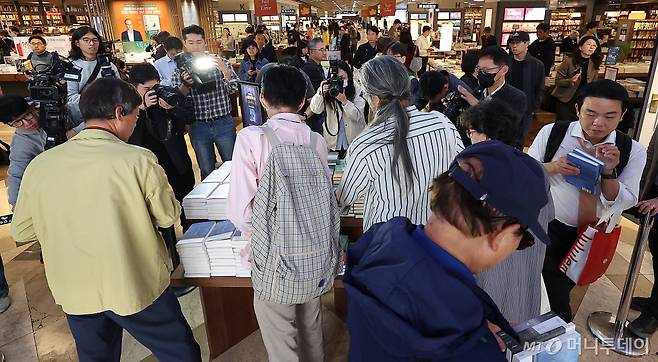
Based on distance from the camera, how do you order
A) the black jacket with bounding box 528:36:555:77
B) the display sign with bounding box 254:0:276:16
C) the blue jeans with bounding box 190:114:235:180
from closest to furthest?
1. the blue jeans with bounding box 190:114:235:180
2. the black jacket with bounding box 528:36:555:77
3. the display sign with bounding box 254:0:276:16

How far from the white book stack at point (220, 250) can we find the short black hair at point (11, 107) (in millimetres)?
1361

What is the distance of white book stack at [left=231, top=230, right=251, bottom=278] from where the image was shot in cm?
191

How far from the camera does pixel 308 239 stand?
1.60 m

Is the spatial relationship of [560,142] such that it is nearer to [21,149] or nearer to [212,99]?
[212,99]

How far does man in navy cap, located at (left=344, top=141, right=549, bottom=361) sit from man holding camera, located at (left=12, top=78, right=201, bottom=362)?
3.45 feet

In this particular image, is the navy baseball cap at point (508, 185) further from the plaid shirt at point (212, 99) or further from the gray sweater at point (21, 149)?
the plaid shirt at point (212, 99)

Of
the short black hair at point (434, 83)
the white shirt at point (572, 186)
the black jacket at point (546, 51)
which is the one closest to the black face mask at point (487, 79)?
the short black hair at point (434, 83)

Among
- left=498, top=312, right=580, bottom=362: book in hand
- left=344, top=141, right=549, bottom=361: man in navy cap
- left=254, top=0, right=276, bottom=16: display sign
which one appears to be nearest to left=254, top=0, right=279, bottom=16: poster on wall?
left=254, top=0, right=276, bottom=16: display sign

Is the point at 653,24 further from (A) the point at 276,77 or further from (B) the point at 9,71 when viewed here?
(B) the point at 9,71

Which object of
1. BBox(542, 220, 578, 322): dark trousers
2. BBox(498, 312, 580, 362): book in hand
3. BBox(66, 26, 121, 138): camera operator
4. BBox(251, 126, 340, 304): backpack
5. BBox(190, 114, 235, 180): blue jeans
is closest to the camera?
BBox(498, 312, 580, 362): book in hand

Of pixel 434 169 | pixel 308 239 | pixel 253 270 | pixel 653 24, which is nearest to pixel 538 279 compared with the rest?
pixel 434 169

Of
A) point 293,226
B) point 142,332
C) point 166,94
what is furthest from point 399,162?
point 166,94

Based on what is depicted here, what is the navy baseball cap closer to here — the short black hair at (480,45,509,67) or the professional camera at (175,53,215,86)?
the short black hair at (480,45,509,67)

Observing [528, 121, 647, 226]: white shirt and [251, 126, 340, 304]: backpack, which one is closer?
[251, 126, 340, 304]: backpack
